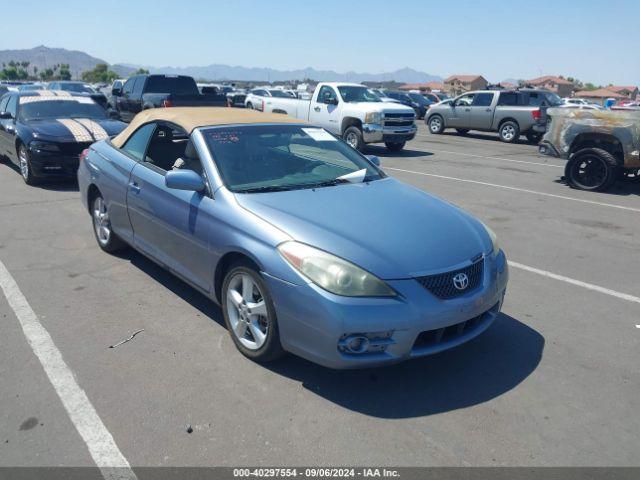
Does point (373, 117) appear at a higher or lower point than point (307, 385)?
higher

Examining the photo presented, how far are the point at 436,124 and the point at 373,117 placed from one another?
9243mm

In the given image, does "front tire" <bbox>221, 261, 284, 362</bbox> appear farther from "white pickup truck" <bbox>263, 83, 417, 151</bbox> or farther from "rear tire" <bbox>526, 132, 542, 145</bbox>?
"rear tire" <bbox>526, 132, 542, 145</bbox>

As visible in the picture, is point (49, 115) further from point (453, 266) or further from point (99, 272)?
point (453, 266)

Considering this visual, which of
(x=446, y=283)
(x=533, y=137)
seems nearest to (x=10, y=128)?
(x=446, y=283)

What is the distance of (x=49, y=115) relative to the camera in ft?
33.8

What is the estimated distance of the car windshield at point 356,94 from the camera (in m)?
15.7

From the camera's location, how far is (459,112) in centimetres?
2203

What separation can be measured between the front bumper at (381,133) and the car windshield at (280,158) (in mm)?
9783

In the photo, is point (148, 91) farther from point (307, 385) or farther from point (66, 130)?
point (307, 385)

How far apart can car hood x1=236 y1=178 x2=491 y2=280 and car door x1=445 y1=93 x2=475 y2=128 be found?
18675 mm

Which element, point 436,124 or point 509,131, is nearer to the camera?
point 509,131

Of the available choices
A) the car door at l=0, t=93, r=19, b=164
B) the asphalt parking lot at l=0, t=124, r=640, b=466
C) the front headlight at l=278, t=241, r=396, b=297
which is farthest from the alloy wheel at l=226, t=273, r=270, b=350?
the car door at l=0, t=93, r=19, b=164

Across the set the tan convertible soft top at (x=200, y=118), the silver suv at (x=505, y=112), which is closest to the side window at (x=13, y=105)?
the tan convertible soft top at (x=200, y=118)

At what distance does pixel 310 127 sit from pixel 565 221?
4.76 meters
